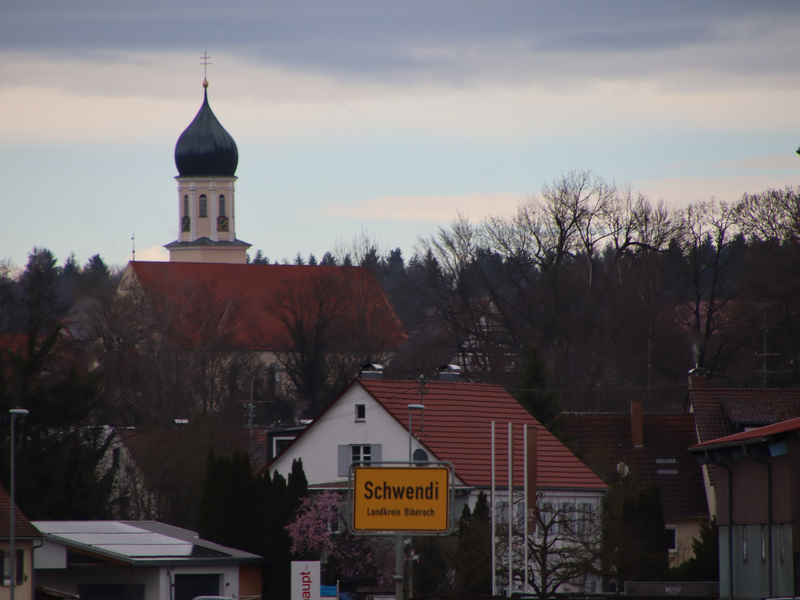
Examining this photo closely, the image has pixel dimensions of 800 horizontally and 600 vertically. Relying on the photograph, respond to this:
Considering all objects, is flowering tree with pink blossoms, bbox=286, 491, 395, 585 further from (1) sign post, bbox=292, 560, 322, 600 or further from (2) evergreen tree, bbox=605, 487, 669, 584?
(1) sign post, bbox=292, 560, 322, 600

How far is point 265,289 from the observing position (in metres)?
114

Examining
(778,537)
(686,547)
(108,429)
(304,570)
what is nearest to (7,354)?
(108,429)

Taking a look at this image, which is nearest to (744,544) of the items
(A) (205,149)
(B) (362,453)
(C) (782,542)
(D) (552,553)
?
(C) (782,542)

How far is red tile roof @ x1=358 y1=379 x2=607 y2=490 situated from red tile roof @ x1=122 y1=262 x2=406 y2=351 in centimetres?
4206

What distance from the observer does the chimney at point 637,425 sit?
158 feet

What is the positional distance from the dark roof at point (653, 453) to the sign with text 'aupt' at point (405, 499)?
34102 millimetres

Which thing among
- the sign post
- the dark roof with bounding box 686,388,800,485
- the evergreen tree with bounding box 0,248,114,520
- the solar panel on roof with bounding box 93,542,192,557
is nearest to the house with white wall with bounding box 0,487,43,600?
the solar panel on roof with bounding box 93,542,192,557

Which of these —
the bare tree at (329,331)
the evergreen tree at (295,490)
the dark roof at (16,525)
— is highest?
the bare tree at (329,331)

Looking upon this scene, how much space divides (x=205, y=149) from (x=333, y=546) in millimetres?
91727

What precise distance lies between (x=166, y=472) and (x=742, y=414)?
74.2 feet

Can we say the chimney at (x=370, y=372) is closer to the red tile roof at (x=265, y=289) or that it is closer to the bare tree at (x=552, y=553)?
the bare tree at (x=552, y=553)

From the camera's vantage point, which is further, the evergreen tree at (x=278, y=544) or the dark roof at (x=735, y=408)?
the dark roof at (x=735, y=408)

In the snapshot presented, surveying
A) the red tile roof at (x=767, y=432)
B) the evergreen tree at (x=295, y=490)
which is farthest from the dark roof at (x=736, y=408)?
the red tile roof at (x=767, y=432)

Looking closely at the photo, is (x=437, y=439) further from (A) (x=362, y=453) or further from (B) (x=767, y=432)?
(B) (x=767, y=432)
